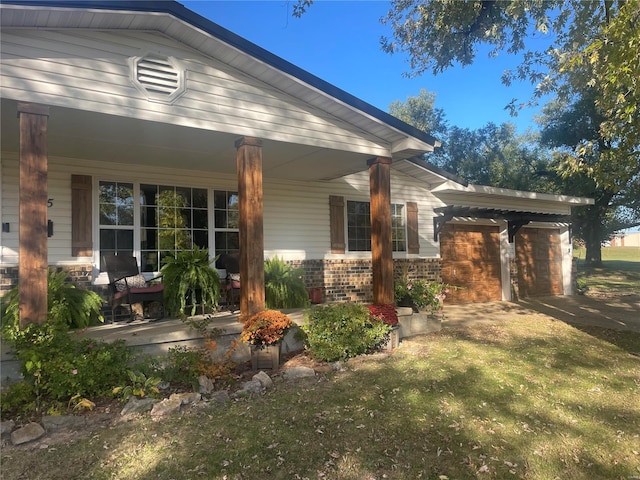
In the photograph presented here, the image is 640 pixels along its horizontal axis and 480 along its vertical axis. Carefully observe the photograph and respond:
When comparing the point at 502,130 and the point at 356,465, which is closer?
the point at 356,465

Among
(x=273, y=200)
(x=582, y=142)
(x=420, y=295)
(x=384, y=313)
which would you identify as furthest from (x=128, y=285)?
(x=582, y=142)

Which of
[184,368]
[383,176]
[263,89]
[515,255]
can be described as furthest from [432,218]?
[184,368]

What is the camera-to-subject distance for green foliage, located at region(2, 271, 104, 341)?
14.3 ft

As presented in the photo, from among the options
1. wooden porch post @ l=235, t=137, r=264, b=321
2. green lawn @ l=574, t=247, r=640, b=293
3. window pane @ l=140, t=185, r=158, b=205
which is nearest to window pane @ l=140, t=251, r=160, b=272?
window pane @ l=140, t=185, r=158, b=205

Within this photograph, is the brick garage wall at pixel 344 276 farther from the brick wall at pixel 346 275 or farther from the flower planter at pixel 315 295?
the flower planter at pixel 315 295

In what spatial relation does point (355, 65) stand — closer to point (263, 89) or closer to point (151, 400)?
point (263, 89)

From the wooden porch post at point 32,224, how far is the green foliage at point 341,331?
3.04 metres

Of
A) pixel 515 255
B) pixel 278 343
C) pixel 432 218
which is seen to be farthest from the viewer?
pixel 515 255

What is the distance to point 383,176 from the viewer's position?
6.90 metres

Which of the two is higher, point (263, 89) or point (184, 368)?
point (263, 89)

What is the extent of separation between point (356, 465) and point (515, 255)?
10301 mm

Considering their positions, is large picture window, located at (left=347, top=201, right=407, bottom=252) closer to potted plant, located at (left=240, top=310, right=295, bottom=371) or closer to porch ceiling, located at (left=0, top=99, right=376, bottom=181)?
porch ceiling, located at (left=0, top=99, right=376, bottom=181)

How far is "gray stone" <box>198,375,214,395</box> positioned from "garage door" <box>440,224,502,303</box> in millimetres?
7623

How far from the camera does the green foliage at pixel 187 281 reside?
20.6 feet
